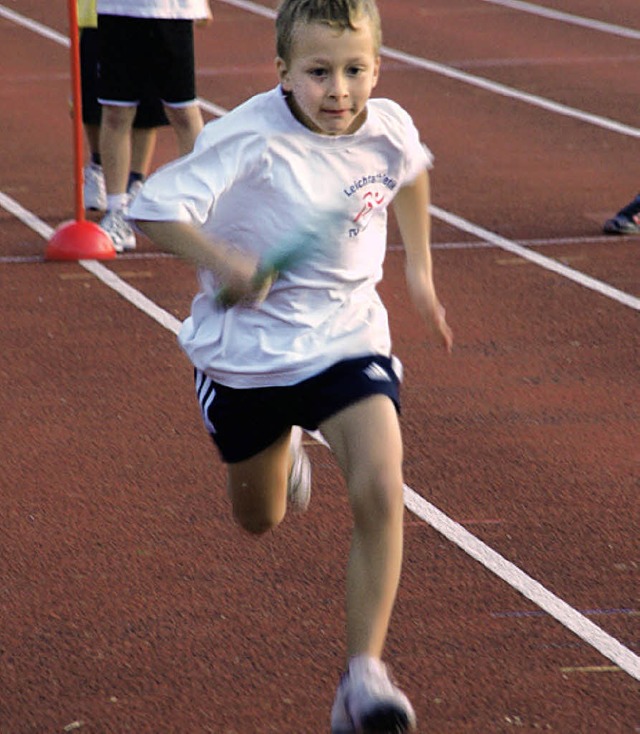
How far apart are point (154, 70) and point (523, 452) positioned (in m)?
3.86

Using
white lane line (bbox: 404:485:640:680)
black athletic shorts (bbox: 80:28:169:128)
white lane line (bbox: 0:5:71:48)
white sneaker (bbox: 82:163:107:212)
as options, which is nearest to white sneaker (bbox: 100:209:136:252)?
black athletic shorts (bbox: 80:28:169:128)

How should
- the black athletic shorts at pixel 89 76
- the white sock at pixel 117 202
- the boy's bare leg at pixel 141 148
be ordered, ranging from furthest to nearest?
1. the black athletic shorts at pixel 89 76
2. the boy's bare leg at pixel 141 148
3. the white sock at pixel 117 202

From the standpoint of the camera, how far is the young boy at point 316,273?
3.88m

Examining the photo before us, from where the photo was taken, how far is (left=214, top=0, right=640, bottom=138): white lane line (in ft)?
45.0

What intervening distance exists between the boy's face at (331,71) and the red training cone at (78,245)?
527cm

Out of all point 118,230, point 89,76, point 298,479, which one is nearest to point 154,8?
point 118,230

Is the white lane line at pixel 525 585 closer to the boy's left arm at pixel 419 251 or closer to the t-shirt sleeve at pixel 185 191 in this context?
the boy's left arm at pixel 419 251

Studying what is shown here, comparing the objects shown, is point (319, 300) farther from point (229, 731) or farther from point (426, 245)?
point (229, 731)

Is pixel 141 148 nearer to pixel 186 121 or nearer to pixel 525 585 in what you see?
pixel 186 121

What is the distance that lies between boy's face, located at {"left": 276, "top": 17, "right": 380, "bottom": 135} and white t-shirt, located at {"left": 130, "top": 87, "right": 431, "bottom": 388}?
0.31ft

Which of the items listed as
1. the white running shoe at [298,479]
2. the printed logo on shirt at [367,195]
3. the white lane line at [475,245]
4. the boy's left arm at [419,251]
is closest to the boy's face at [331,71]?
the printed logo on shirt at [367,195]

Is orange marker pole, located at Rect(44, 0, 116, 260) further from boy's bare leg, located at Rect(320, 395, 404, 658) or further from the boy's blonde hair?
boy's bare leg, located at Rect(320, 395, 404, 658)

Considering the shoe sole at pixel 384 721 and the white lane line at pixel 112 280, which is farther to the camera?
the white lane line at pixel 112 280

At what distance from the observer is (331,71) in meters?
3.98
